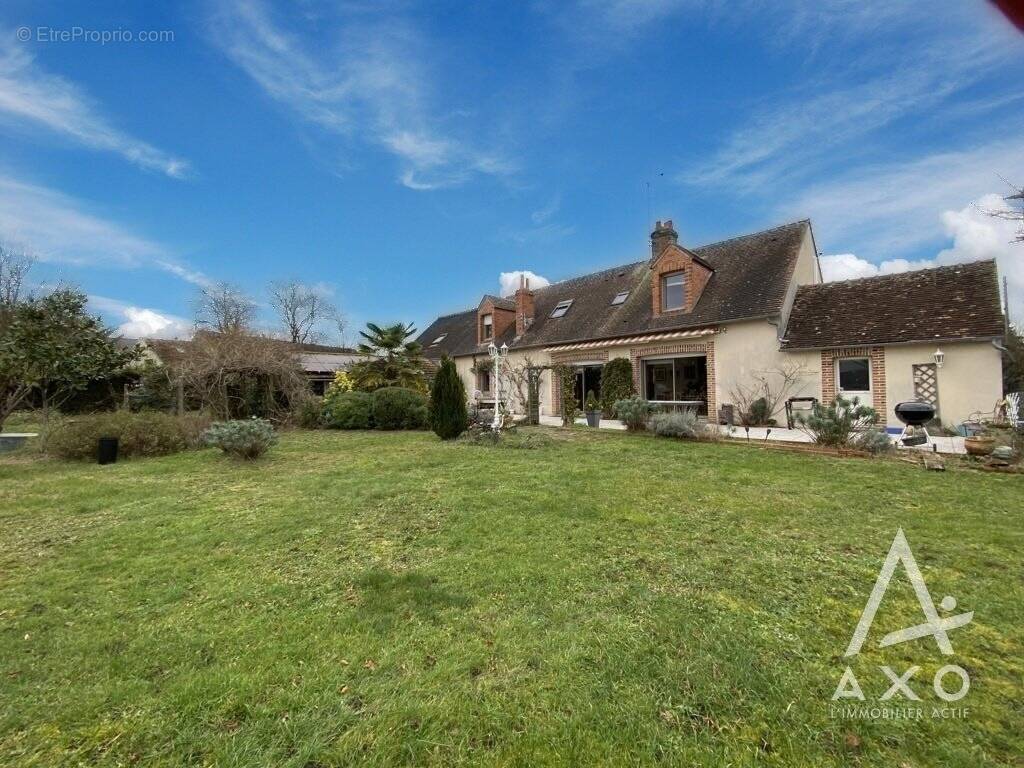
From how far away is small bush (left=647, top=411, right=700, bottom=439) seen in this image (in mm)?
13922

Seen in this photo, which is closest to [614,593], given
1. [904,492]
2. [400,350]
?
[904,492]

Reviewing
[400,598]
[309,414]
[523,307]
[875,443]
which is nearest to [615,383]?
[523,307]

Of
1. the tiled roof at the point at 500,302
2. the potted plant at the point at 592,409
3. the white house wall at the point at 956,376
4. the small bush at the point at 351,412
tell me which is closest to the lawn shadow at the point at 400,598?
the potted plant at the point at 592,409

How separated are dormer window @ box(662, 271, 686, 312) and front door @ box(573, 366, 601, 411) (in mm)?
4749

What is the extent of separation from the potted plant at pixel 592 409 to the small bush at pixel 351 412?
9.60 meters

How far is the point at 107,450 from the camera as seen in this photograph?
12.2 m

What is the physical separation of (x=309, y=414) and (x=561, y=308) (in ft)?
50.1

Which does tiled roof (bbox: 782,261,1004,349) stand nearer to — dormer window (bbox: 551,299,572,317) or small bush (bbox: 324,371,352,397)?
dormer window (bbox: 551,299,572,317)

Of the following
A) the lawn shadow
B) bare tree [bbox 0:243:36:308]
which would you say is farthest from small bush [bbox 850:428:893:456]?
bare tree [bbox 0:243:36:308]

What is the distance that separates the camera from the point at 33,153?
10.5 m

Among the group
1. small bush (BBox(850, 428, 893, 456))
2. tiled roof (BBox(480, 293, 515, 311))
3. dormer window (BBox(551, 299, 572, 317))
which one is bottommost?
small bush (BBox(850, 428, 893, 456))

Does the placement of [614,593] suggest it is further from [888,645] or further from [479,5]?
[479,5]

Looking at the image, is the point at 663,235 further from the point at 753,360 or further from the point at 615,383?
the point at 753,360

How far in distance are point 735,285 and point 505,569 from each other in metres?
18.8
